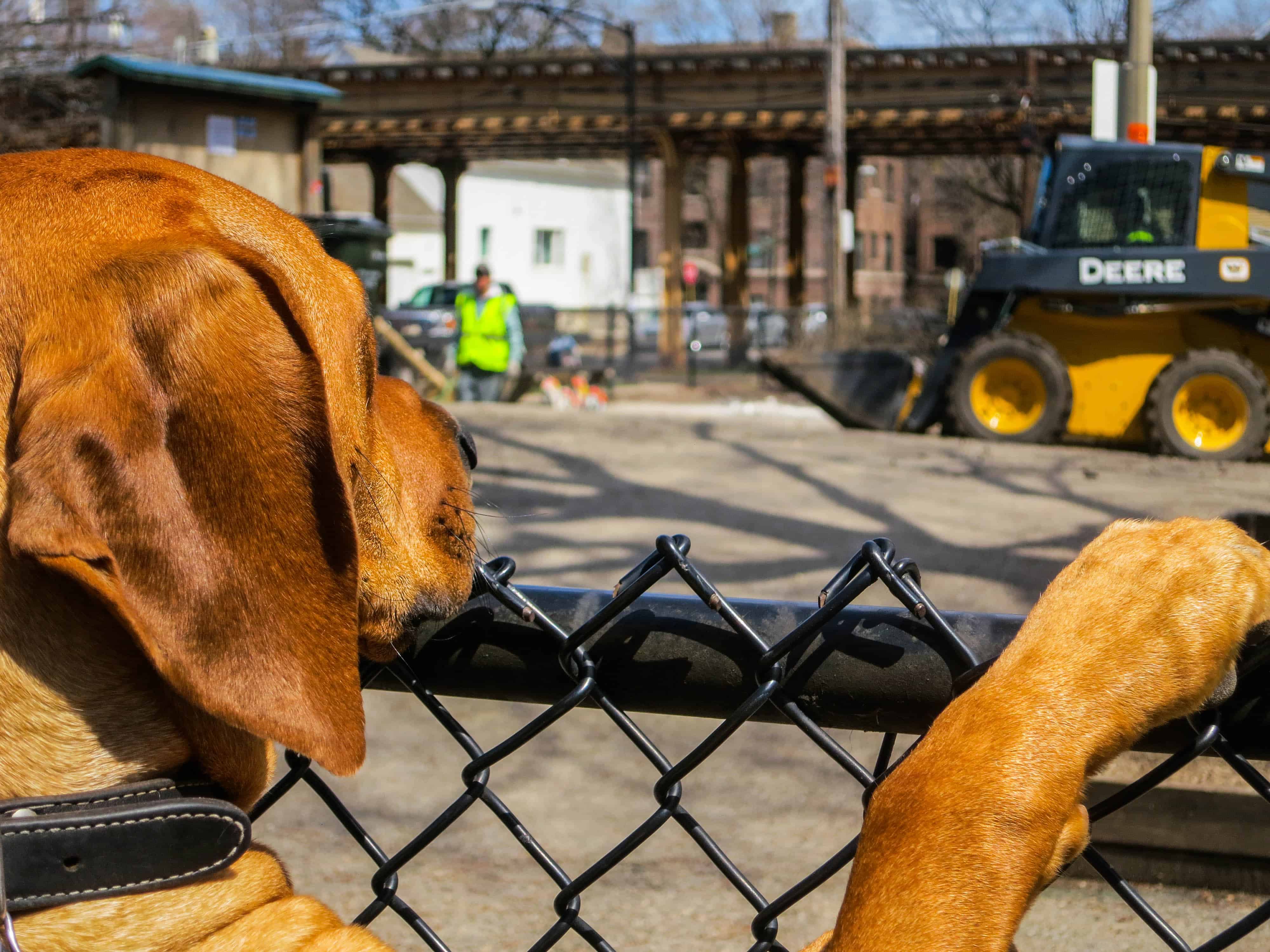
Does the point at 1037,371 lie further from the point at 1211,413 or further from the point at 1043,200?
the point at 1043,200

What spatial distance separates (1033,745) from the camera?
4.07 feet

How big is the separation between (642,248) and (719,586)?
57368 mm

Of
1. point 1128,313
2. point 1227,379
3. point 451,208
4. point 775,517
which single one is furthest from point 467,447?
point 451,208

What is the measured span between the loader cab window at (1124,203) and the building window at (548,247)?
38926mm

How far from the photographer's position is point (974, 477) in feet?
34.2

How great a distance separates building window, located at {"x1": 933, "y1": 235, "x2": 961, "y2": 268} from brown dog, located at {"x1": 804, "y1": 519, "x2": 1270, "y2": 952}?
185 ft

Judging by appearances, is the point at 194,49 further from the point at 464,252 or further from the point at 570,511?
the point at 570,511

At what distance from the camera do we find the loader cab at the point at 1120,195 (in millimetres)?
12617

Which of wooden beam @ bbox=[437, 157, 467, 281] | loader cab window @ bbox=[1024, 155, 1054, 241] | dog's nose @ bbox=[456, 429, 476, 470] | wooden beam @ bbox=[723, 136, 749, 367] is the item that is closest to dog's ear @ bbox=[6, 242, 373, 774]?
dog's nose @ bbox=[456, 429, 476, 470]

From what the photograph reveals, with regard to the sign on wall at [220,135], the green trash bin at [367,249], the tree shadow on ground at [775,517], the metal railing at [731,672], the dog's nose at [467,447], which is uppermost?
the sign on wall at [220,135]

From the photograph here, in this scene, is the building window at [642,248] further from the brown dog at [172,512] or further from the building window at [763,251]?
the brown dog at [172,512]

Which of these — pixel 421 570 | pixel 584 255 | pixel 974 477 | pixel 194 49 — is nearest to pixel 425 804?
pixel 421 570

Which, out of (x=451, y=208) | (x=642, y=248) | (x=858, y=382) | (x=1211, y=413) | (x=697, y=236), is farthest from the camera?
(x=697, y=236)

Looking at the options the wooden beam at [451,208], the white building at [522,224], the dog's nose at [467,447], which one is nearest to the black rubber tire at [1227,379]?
the dog's nose at [467,447]
